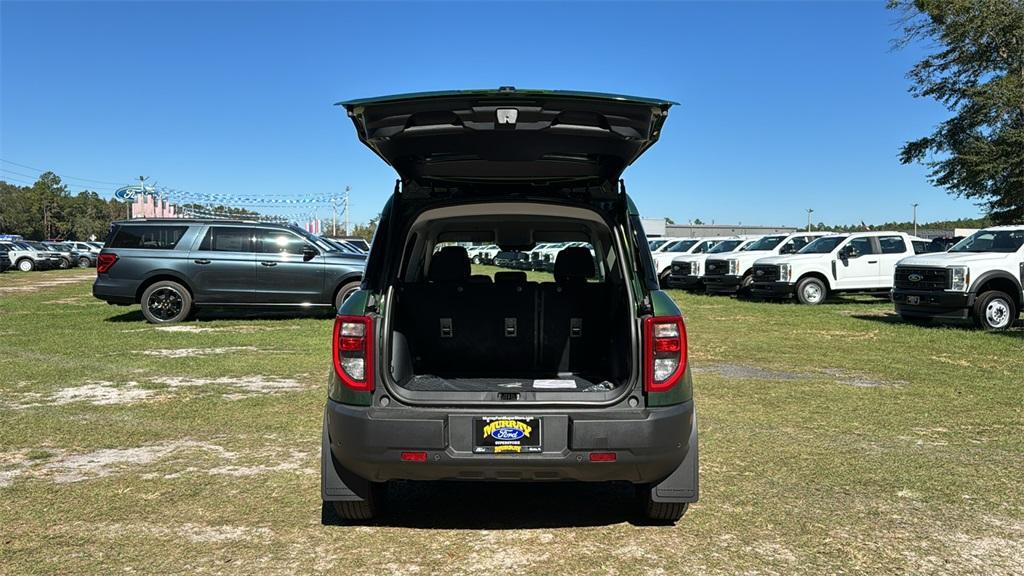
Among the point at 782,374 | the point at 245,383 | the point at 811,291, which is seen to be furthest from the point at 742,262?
the point at 245,383

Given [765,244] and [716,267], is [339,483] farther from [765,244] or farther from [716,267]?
[765,244]

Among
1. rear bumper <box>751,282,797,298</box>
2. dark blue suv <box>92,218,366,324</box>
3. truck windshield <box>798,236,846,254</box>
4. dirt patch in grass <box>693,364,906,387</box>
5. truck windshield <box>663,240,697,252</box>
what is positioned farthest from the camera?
truck windshield <box>663,240,697,252</box>

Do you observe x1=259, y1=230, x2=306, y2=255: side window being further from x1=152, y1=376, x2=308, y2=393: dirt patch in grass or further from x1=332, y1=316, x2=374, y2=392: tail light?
x1=332, y1=316, x2=374, y2=392: tail light

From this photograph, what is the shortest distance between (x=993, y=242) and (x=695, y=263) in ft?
33.5

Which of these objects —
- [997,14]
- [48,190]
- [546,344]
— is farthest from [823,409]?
[48,190]

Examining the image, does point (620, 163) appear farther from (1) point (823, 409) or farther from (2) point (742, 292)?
(2) point (742, 292)

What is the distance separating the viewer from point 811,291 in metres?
19.5

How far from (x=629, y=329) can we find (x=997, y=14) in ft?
113

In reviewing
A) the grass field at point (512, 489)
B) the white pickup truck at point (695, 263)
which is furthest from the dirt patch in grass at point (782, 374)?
the white pickup truck at point (695, 263)

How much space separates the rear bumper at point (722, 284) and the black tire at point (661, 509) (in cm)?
1805

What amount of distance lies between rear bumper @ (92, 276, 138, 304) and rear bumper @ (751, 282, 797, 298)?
45.0ft

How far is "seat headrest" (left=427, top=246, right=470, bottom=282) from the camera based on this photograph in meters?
5.13

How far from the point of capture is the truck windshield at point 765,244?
2335cm

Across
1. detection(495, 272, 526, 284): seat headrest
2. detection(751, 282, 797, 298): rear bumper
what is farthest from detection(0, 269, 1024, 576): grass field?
detection(751, 282, 797, 298): rear bumper
